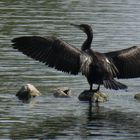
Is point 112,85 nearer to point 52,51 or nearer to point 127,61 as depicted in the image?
point 127,61

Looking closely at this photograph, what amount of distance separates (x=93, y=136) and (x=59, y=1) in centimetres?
2012

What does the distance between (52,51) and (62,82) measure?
1760 millimetres

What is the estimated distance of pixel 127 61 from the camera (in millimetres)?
20516

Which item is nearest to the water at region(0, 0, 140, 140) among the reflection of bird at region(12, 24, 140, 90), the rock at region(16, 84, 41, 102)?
the rock at region(16, 84, 41, 102)

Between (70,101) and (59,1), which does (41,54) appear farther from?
(59,1)

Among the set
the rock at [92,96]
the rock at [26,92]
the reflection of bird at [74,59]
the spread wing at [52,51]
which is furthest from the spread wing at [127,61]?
the rock at [26,92]

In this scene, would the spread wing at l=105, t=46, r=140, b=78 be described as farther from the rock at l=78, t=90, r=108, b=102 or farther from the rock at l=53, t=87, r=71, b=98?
the rock at l=53, t=87, r=71, b=98

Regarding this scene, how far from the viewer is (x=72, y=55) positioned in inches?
776

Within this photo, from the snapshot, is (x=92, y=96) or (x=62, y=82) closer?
(x=92, y=96)

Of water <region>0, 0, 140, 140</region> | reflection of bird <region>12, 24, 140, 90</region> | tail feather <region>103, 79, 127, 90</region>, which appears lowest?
water <region>0, 0, 140, 140</region>

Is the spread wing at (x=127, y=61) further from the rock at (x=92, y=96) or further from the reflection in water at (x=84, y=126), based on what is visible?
the reflection in water at (x=84, y=126)

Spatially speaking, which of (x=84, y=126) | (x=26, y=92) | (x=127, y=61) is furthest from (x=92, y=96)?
(x=84, y=126)

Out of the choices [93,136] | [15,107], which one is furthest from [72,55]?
[93,136]

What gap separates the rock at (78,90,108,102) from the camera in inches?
784
